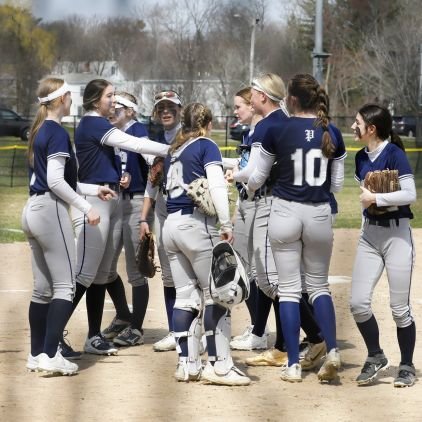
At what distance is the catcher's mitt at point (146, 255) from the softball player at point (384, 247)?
1.29 m

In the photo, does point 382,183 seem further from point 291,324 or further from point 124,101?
point 124,101

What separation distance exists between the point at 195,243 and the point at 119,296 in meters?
1.25

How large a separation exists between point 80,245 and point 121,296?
653 millimetres

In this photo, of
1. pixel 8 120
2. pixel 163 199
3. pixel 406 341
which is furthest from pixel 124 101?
pixel 8 120

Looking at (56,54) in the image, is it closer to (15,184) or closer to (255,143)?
(255,143)

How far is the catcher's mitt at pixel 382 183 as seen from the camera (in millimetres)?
4301

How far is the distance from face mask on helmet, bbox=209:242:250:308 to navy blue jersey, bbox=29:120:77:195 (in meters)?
0.83

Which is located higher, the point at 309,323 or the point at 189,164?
the point at 189,164

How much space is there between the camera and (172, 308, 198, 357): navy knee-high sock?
4.52 metres

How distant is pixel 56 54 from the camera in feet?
5.87

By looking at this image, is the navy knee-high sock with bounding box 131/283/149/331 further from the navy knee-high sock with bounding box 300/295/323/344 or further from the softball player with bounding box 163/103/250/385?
the navy knee-high sock with bounding box 300/295/323/344

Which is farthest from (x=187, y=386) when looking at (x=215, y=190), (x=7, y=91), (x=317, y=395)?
(x=7, y=91)

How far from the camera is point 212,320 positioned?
4.46m

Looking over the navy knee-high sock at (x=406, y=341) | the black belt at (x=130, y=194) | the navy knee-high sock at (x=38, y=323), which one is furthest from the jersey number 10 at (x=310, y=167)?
the navy knee-high sock at (x=38, y=323)
